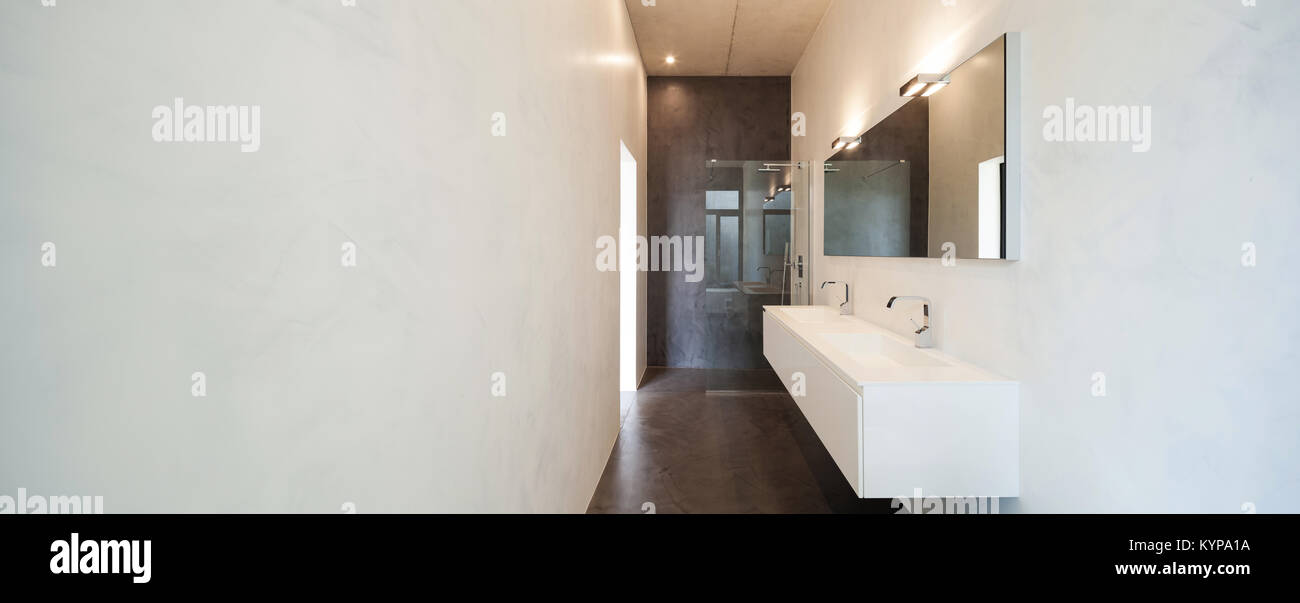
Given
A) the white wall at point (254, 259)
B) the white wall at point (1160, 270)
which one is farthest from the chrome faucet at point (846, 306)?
the white wall at point (254, 259)

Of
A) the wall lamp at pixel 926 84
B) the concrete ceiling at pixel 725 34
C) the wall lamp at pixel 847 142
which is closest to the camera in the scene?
the wall lamp at pixel 926 84

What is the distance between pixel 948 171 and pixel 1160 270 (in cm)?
102

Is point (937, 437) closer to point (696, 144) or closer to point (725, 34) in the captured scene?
point (725, 34)

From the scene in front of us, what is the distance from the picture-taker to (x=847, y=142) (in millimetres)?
3432

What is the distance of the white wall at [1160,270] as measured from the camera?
113cm

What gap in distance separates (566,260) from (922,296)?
1482 mm

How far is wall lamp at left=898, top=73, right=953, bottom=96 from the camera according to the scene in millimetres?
2242

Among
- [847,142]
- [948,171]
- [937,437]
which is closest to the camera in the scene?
[937,437]

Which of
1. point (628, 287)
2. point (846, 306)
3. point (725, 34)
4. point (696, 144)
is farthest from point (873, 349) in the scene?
point (696, 144)

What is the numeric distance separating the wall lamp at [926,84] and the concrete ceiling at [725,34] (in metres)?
1.95

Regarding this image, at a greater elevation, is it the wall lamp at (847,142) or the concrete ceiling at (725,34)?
the concrete ceiling at (725,34)

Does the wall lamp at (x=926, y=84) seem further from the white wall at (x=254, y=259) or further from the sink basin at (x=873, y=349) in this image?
the white wall at (x=254, y=259)

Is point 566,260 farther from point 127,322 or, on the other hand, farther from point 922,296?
point 127,322
